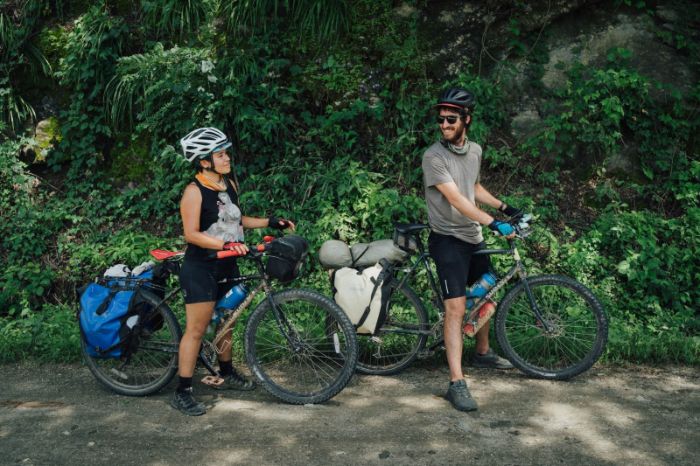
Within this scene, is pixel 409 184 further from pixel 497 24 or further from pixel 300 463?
pixel 300 463

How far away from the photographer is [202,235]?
4730 mm

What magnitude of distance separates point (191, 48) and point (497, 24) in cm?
396

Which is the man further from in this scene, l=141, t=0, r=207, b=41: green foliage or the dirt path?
l=141, t=0, r=207, b=41: green foliage

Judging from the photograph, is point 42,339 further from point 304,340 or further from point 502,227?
point 502,227

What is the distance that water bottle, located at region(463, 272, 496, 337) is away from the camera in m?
5.42

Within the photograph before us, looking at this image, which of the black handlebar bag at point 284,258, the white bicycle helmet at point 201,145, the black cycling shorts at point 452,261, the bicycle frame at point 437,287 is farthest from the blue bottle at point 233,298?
the black cycling shorts at point 452,261

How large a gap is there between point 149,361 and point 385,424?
2.04 metres

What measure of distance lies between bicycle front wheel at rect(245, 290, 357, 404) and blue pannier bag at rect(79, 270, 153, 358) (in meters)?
0.95

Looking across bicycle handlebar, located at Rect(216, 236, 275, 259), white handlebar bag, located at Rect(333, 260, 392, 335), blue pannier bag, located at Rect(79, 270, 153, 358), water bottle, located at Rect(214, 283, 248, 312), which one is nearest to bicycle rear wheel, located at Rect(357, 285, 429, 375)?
white handlebar bag, located at Rect(333, 260, 392, 335)

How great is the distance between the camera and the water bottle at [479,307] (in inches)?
213

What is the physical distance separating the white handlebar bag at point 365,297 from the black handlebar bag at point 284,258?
0.57m

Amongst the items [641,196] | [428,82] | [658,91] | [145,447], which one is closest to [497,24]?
[428,82]

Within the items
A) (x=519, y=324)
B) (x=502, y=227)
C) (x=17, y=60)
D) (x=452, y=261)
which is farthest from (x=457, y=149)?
(x=17, y=60)

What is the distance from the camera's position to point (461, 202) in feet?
16.1
